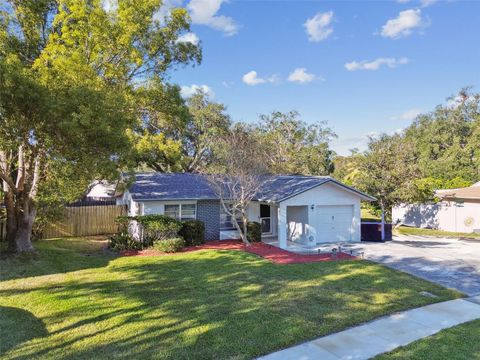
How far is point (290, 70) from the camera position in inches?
904

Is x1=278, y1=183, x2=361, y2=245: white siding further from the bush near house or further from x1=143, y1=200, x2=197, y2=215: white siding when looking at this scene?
x1=143, y1=200, x2=197, y2=215: white siding

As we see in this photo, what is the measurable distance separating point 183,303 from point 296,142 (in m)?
32.2

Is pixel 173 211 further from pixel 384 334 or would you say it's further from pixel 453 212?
pixel 453 212

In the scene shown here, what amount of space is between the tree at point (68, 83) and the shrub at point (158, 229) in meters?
3.85

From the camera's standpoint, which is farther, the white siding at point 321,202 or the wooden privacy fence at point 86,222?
the wooden privacy fence at point 86,222

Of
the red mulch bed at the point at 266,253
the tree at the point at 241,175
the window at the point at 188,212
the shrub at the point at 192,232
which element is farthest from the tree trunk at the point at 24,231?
the tree at the point at 241,175

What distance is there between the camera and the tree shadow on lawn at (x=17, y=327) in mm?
6820

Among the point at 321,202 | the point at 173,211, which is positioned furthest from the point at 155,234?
the point at 321,202

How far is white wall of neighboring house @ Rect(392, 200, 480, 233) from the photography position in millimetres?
26312

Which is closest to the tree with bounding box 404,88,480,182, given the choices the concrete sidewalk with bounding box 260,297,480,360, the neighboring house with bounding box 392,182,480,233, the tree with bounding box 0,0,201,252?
the neighboring house with bounding box 392,182,480,233

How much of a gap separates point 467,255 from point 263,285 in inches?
435

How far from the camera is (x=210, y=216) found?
1994 centimetres

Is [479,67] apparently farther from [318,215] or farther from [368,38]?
[318,215]

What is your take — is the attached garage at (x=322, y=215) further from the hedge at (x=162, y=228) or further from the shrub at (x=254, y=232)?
the hedge at (x=162, y=228)
